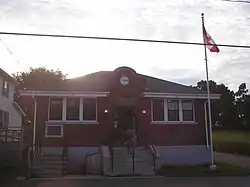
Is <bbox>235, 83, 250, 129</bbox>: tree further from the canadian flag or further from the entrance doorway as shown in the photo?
the canadian flag

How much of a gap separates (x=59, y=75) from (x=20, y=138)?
1340 inches

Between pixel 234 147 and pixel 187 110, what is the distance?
53.7 ft

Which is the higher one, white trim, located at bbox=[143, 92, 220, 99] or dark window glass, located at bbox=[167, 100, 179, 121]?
white trim, located at bbox=[143, 92, 220, 99]

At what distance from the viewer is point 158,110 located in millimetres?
21797

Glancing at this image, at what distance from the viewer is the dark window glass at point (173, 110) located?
Result: 21797mm

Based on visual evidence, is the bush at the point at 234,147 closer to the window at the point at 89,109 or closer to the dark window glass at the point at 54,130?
the window at the point at 89,109

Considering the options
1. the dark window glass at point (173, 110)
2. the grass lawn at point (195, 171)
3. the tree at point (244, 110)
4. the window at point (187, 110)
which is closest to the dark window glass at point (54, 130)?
the grass lawn at point (195, 171)

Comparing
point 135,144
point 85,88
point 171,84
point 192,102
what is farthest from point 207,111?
point 85,88

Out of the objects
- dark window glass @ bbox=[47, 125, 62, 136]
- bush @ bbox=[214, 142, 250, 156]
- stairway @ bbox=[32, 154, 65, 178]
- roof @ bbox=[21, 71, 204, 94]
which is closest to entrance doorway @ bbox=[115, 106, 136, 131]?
roof @ bbox=[21, 71, 204, 94]

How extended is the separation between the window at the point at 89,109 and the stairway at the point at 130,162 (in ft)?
→ 8.33

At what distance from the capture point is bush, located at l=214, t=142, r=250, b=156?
33550 millimetres

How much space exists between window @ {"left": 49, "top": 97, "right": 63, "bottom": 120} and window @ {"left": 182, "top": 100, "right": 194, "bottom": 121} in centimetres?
722

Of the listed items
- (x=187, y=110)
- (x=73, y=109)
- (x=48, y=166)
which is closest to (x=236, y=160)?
(x=187, y=110)

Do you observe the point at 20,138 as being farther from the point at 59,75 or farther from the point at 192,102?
the point at 59,75
